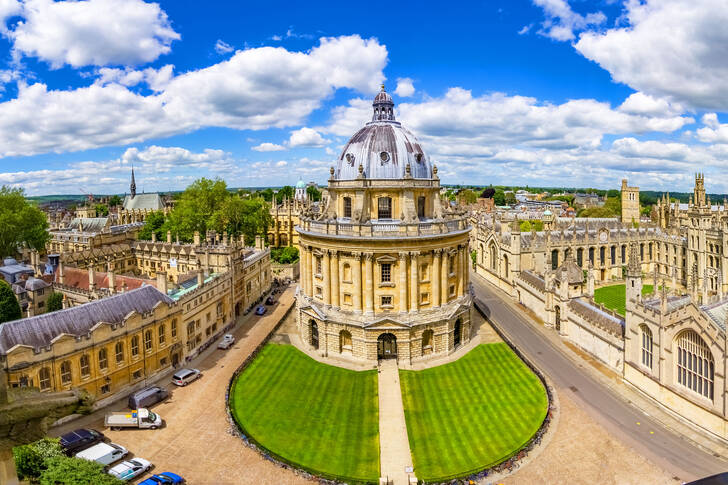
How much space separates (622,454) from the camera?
94.0 ft

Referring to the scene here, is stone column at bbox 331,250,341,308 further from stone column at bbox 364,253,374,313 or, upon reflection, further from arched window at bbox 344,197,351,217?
arched window at bbox 344,197,351,217

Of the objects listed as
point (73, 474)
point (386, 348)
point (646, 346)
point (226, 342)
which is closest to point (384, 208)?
point (386, 348)

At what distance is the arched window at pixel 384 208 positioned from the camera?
46.7 m

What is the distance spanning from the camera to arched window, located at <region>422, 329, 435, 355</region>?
148ft

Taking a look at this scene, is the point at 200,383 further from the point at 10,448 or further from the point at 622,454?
the point at 10,448

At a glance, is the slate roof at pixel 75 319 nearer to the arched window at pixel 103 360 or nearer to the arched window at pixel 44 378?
the arched window at pixel 44 378

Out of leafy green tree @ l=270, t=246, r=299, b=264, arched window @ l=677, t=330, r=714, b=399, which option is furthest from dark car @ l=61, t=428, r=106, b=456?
leafy green tree @ l=270, t=246, r=299, b=264

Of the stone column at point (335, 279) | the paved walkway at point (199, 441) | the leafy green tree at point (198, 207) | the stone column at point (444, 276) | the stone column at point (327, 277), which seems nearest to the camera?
the paved walkway at point (199, 441)

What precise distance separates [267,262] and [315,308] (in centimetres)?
2708

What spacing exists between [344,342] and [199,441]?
18066mm

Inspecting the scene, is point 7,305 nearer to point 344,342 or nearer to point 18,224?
point 344,342

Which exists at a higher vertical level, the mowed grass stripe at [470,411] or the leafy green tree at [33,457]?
the leafy green tree at [33,457]

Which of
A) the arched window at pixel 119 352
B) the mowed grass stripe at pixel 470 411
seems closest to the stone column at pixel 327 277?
the mowed grass stripe at pixel 470 411

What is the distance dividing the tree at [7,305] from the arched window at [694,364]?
186ft
